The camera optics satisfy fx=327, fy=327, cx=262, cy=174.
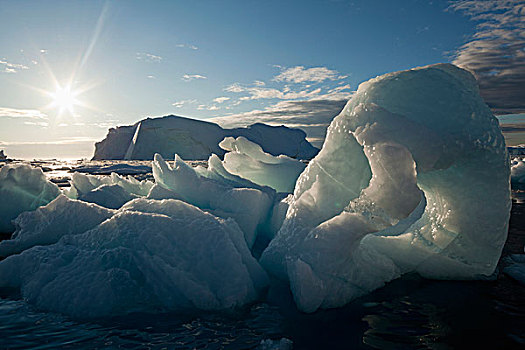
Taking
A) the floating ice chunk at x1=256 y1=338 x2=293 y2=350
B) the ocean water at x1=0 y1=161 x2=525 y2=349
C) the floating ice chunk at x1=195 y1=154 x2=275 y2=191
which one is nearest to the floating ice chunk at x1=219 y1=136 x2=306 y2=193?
the floating ice chunk at x1=195 y1=154 x2=275 y2=191

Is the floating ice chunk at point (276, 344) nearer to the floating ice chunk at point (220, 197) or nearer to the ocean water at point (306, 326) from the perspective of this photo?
the ocean water at point (306, 326)

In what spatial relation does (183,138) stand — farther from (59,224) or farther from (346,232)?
(346,232)

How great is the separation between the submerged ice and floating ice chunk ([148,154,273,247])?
755 millimetres

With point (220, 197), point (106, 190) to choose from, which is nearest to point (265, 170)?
point (220, 197)

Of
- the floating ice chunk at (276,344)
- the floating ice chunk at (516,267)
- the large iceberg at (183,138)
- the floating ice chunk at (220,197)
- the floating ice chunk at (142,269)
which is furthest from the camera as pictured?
the large iceberg at (183,138)

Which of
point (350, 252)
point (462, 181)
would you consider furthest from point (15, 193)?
point (462, 181)

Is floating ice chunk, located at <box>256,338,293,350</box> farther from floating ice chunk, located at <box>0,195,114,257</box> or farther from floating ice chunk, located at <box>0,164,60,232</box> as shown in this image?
floating ice chunk, located at <box>0,164,60,232</box>

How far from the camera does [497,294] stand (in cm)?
237

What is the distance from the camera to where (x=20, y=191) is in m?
4.88

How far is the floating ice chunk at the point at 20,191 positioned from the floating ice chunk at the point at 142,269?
268cm

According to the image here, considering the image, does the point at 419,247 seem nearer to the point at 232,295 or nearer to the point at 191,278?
the point at 232,295

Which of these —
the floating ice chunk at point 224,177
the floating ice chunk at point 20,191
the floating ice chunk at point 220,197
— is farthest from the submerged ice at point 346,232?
the floating ice chunk at point 20,191

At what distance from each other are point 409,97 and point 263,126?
32923 millimetres

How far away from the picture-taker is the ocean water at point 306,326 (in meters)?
1.73
